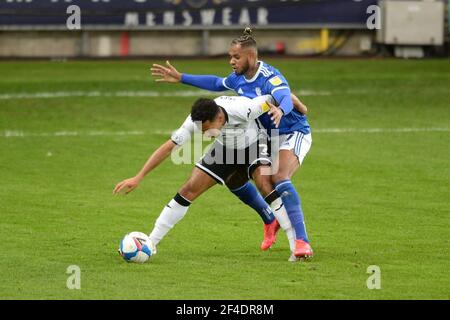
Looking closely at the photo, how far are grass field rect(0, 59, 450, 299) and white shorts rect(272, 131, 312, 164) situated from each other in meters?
1.02

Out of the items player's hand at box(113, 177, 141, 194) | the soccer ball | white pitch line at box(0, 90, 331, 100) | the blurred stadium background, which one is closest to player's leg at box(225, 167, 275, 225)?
the soccer ball

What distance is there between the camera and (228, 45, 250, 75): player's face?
11.9 meters

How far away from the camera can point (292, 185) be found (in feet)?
39.2

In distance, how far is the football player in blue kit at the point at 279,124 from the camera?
11672 mm

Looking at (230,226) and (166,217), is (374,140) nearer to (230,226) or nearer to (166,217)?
(230,226)

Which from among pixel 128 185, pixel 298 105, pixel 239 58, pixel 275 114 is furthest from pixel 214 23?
pixel 128 185

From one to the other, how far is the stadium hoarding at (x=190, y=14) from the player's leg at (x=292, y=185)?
56.5ft

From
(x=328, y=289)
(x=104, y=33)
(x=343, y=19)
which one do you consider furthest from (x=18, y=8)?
(x=328, y=289)

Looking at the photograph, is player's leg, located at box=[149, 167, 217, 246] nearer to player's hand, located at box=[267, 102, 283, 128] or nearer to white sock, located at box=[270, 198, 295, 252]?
white sock, located at box=[270, 198, 295, 252]

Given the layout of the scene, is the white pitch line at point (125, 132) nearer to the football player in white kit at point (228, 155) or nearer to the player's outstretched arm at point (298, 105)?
the player's outstretched arm at point (298, 105)

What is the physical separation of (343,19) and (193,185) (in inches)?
721

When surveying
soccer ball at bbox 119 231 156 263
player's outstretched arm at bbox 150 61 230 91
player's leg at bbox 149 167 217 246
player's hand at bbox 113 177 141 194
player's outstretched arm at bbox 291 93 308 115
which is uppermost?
→ player's outstretched arm at bbox 150 61 230 91

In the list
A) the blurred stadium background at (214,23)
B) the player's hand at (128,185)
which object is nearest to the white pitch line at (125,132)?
the blurred stadium background at (214,23)

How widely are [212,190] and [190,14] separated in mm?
13171
